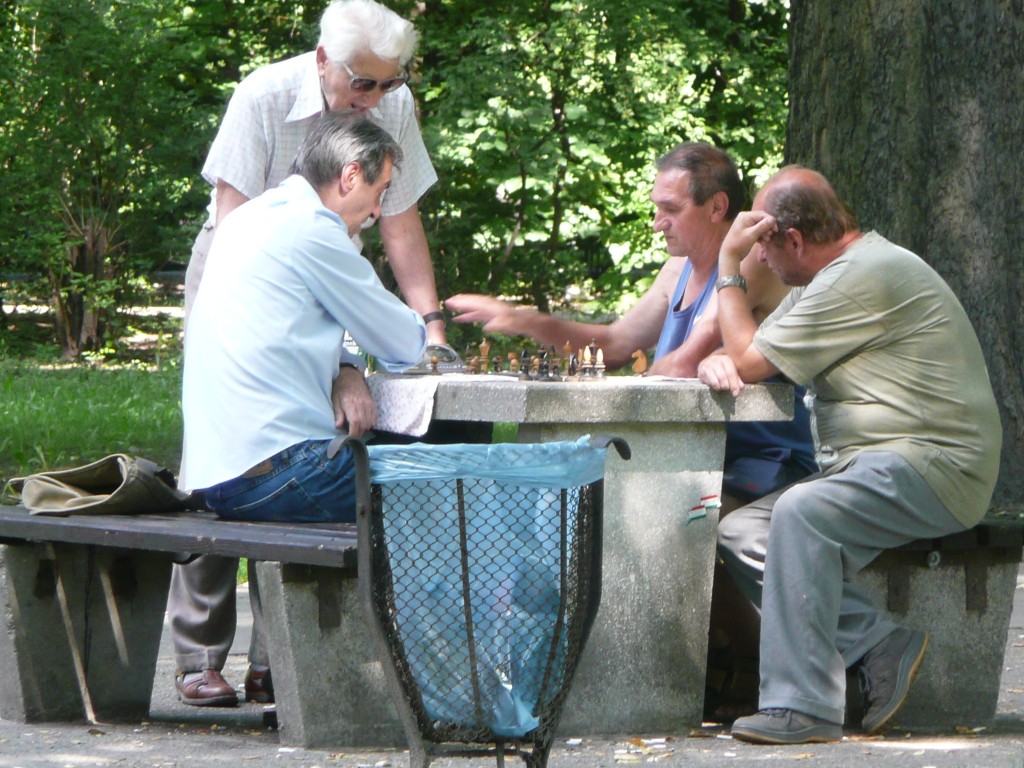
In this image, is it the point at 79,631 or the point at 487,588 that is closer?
the point at 487,588

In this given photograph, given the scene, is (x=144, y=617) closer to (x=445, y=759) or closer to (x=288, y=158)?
(x=445, y=759)

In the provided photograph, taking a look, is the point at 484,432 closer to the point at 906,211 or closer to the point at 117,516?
the point at 117,516

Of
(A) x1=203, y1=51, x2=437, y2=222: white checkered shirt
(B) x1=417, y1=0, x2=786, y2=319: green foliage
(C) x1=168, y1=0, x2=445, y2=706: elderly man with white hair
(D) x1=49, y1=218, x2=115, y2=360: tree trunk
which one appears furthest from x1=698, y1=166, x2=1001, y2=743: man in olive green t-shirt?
(D) x1=49, y1=218, x2=115, y2=360: tree trunk

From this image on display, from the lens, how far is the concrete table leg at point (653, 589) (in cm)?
443

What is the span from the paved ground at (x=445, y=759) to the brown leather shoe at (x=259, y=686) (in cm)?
22

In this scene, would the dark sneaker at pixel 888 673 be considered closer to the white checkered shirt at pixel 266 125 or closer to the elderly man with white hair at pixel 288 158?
the elderly man with white hair at pixel 288 158

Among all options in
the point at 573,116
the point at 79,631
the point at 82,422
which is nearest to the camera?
the point at 79,631

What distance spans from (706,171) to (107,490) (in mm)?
1992

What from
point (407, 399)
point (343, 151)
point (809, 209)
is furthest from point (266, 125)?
point (809, 209)

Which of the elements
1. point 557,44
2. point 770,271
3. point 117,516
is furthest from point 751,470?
point 557,44

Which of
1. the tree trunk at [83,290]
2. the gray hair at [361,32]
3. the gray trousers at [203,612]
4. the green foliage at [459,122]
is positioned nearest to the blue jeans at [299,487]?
the gray trousers at [203,612]

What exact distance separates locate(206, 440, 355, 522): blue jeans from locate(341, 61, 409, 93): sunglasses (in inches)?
50.2

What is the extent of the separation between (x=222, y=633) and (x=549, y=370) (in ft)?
4.20

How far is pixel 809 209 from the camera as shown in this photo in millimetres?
4613
